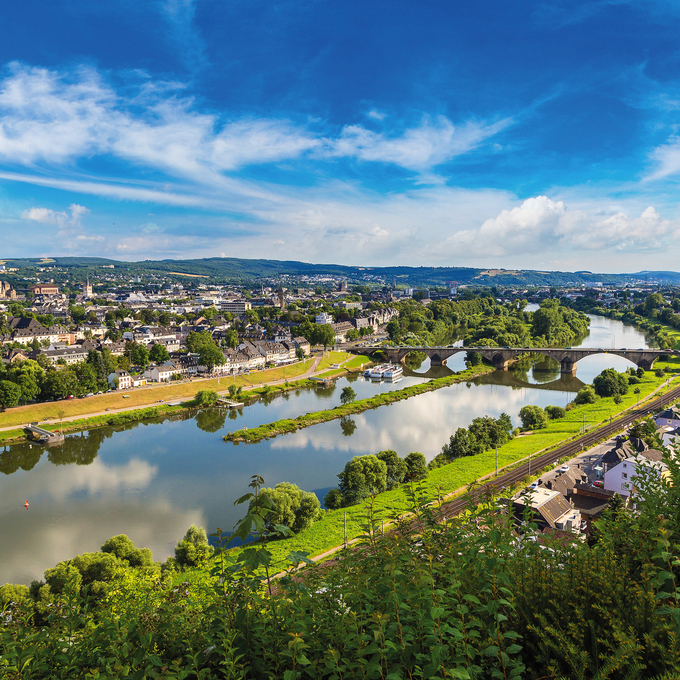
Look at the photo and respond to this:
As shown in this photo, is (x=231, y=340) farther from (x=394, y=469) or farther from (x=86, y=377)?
(x=394, y=469)

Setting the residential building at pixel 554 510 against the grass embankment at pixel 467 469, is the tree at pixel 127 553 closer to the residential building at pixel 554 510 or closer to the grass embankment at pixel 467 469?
the grass embankment at pixel 467 469

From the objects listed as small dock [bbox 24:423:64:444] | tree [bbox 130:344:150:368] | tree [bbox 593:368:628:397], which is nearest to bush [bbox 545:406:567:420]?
tree [bbox 593:368:628:397]

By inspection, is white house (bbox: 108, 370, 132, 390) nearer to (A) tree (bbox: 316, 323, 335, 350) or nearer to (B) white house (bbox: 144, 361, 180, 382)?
(B) white house (bbox: 144, 361, 180, 382)

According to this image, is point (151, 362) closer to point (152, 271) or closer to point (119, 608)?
point (119, 608)

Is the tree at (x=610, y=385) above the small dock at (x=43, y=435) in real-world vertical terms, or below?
above

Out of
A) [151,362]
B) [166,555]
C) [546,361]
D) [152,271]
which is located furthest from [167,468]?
[152,271]

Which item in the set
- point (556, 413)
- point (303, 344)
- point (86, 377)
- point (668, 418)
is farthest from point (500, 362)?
point (86, 377)

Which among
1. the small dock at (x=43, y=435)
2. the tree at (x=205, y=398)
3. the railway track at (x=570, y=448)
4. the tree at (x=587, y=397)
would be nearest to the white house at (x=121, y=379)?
the tree at (x=205, y=398)
